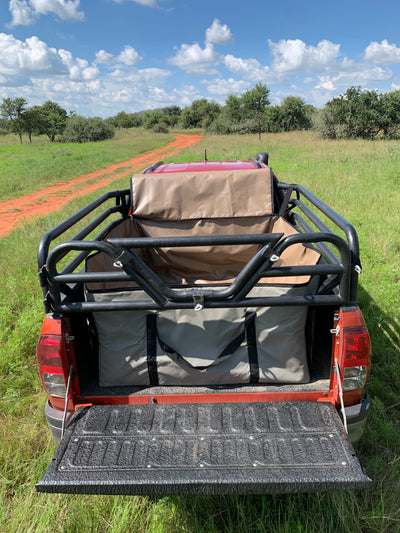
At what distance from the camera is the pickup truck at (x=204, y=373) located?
170 centimetres

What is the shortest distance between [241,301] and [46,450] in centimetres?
188

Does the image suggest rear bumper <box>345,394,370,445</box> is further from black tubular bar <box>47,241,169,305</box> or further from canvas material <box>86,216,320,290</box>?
canvas material <box>86,216,320,290</box>

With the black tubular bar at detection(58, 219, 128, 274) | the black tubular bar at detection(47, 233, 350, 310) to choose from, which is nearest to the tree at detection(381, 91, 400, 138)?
the black tubular bar at detection(58, 219, 128, 274)

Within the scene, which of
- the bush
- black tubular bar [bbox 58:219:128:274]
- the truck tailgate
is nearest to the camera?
the truck tailgate

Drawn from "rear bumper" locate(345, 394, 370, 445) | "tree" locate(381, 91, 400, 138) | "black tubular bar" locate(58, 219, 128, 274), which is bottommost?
"rear bumper" locate(345, 394, 370, 445)

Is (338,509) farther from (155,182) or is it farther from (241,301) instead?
(155,182)

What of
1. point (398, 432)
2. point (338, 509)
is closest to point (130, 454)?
point (338, 509)

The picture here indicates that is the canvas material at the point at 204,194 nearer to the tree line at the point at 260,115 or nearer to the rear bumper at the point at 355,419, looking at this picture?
the rear bumper at the point at 355,419

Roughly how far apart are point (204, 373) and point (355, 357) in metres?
0.82

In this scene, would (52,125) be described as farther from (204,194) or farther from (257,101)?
(204,194)

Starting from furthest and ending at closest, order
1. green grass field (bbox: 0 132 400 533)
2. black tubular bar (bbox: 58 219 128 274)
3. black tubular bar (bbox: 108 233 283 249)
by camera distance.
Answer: black tubular bar (bbox: 58 219 128 274) → green grass field (bbox: 0 132 400 533) → black tubular bar (bbox: 108 233 283 249)

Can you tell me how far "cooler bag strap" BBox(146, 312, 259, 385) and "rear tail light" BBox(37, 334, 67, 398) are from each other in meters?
0.48

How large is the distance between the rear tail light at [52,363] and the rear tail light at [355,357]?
1.46 meters

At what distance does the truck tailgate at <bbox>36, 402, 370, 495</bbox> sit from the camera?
5.33ft
